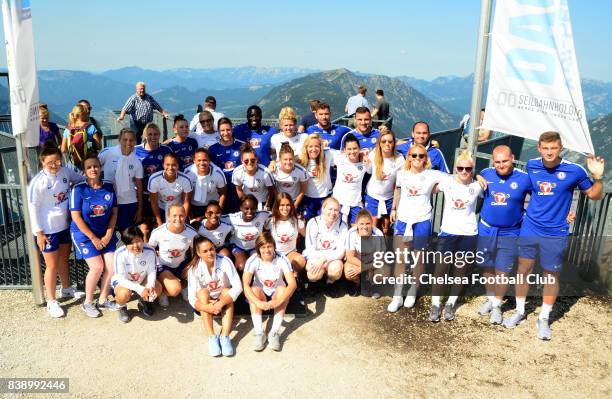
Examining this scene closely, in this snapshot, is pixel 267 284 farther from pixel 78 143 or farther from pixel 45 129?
pixel 45 129

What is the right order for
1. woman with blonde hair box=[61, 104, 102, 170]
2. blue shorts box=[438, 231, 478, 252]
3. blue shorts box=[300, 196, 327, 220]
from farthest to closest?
woman with blonde hair box=[61, 104, 102, 170], blue shorts box=[300, 196, 327, 220], blue shorts box=[438, 231, 478, 252]

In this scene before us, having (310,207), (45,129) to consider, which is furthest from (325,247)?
(45,129)

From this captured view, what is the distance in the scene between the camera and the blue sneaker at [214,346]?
4.96m

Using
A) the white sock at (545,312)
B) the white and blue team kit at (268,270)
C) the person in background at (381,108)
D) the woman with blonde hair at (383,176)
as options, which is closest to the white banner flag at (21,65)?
the white and blue team kit at (268,270)

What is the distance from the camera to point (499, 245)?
5457mm

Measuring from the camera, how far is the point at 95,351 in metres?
5.02

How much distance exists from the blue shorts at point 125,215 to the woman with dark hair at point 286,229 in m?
1.83

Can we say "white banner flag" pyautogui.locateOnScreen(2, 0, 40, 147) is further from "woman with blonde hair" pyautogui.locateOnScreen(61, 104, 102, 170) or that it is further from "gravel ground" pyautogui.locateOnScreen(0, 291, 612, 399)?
"gravel ground" pyautogui.locateOnScreen(0, 291, 612, 399)

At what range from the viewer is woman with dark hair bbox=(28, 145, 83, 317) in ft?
17.6

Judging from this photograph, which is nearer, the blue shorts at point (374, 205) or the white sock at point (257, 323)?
the white sock at point (257, 323)

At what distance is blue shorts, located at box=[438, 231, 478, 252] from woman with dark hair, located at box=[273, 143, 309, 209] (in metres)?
2.00

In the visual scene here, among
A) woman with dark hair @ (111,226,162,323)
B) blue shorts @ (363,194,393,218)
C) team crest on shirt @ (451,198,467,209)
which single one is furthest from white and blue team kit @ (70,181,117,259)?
team crest on shirt @ (451,198,467,209)

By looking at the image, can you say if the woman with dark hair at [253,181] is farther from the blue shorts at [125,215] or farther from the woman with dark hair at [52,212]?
the woman with dark hair at [52,212]

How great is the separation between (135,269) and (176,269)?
52 centimetres
